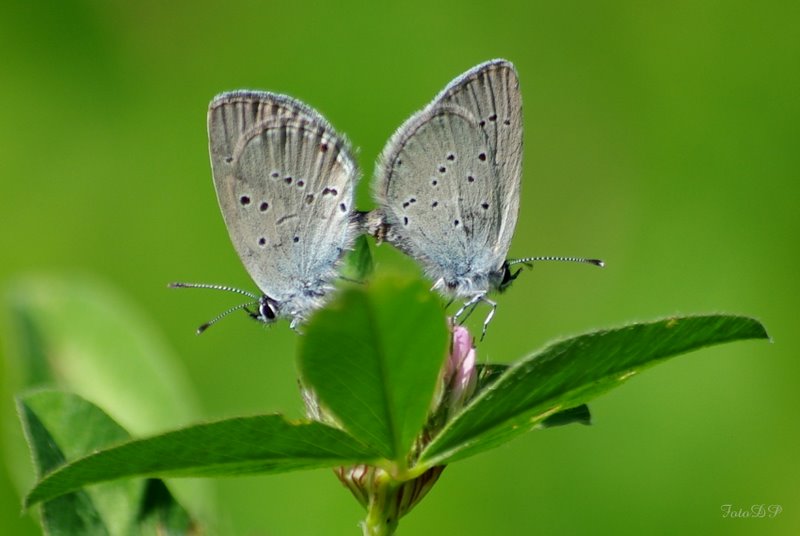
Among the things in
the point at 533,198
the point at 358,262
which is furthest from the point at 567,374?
the point at 533,198

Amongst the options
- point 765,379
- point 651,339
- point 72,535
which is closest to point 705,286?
point 765,379

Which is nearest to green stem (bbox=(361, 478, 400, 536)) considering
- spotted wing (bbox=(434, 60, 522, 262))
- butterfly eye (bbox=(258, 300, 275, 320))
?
butterfly eye (bbox=(258, 300, 275, 320))

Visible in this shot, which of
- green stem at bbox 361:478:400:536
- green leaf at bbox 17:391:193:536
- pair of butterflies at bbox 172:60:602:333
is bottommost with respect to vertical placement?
green stem at bbox 361:478:400:536

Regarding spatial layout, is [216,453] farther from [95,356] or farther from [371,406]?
[95,356]

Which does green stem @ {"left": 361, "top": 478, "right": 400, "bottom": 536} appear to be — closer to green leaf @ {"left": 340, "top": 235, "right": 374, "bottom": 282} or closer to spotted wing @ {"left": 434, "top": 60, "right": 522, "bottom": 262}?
green leaf @ {"left": 340, "top": 235, "right": 374, "bottom": 282}

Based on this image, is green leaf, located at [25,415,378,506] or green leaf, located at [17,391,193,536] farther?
green leaf, located at [17,391,193,536]

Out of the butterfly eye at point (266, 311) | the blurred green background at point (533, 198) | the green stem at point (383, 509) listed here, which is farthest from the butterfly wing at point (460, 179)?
the blurred green background at point (533, 198)

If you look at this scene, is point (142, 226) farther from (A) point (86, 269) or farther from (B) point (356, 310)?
(B) point (356, 310)
